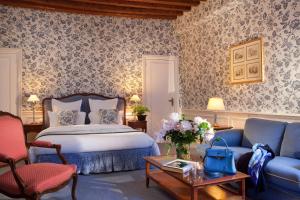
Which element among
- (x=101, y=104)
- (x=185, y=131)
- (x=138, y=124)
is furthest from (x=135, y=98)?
(x=185, y=131)

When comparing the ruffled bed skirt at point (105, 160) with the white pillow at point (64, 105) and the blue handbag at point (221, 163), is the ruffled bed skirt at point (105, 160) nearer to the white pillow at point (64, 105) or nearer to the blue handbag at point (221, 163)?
the blue handbag at point (221, 163)

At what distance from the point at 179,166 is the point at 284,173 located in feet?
3.49

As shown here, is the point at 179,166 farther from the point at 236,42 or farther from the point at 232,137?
the point at 236,42


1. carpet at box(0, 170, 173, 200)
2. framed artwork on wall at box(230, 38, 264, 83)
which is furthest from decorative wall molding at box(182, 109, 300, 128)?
carpet at box(0, 170, 173, 200)

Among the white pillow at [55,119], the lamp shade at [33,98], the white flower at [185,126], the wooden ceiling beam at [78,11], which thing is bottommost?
the white pillow at [55,119]

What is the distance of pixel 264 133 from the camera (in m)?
3.86

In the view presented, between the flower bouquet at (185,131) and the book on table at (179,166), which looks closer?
the book on table at (179,166)

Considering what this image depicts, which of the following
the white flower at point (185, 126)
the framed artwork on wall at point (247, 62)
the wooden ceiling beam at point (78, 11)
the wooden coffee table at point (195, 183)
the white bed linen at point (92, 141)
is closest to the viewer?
the wooden coffee table at point (195, 183)

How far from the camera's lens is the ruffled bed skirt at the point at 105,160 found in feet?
13.8

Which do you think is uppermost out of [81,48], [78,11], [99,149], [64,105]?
[78,11]

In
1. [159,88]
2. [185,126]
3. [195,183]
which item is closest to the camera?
[195,183]

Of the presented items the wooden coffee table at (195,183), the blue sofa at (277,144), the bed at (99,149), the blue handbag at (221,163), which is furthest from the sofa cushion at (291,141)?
the bed at (99,149)

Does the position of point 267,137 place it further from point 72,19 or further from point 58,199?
point 72,19

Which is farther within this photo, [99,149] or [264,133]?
[99,149]
